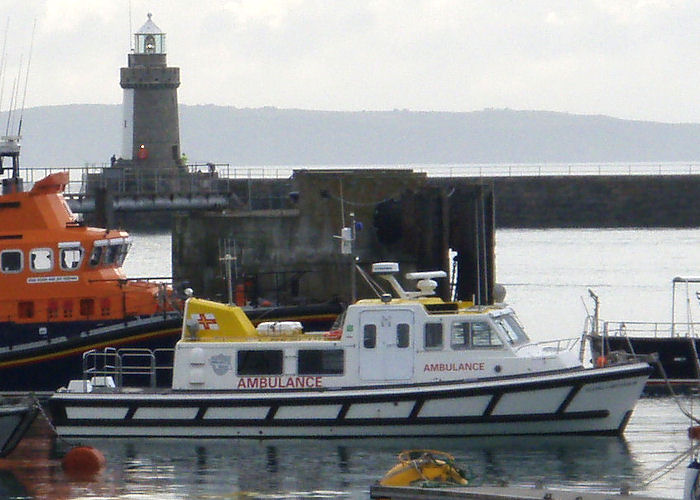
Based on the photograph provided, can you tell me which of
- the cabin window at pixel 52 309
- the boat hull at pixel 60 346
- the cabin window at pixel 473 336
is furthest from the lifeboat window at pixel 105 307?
the cabin window at pixel 473 336

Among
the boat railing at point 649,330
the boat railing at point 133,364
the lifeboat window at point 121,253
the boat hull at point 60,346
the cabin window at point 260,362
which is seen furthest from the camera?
the boat railing at point 649,330

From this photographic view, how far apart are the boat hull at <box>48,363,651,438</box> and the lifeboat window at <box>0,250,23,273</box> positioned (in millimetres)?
3369

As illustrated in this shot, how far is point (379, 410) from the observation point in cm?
2183

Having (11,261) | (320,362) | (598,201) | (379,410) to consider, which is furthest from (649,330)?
(598,201)

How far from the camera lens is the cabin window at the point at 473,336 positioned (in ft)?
70.7

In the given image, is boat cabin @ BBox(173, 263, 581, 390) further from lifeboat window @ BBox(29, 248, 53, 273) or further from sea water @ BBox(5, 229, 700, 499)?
lifeboat window @ BBox(29, 248, 53, 273)

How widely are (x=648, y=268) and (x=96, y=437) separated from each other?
135 feet

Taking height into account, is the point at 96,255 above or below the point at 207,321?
above

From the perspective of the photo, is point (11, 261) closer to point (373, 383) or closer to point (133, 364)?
point (133, 364)

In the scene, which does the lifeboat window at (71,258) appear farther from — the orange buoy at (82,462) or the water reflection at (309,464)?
the orange buoy at (82,462)

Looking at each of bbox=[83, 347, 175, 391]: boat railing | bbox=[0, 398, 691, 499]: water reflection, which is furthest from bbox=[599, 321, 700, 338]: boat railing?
bbox=[83, 347, 175, 391]: boat railing

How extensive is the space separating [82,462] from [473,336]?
5.18 m

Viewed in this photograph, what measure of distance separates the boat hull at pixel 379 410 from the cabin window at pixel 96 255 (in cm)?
340

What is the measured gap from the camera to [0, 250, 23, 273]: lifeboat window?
24938 mm
